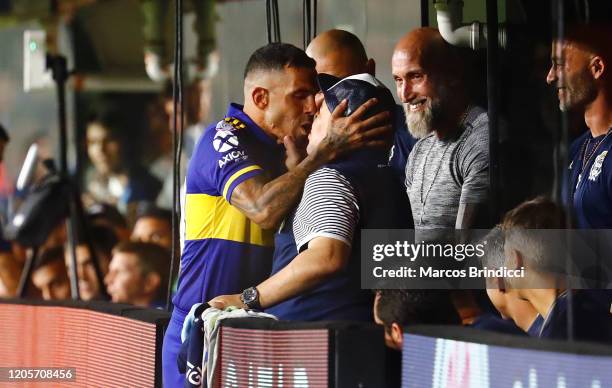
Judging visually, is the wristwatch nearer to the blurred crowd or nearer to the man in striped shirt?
the man in striped shirt

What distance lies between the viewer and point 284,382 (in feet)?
14.3

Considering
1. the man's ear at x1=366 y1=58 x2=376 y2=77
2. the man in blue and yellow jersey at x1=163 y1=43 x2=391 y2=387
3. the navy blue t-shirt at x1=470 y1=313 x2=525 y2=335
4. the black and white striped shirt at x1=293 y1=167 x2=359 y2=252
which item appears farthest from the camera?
the man in blue and yellow jersey at x1=163 y1=43 x2=391 y2=387

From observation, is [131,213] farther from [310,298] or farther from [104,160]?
[310,298]

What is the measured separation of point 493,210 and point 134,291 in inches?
132

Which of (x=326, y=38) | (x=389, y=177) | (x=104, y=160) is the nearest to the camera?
(x=389, y=177)

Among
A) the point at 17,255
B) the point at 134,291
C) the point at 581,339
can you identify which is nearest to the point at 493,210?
the point at 581,339

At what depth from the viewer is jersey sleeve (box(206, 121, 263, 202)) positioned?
464 centimetres

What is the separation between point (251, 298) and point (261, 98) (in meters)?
0.71

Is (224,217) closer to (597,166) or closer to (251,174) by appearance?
(251,174)

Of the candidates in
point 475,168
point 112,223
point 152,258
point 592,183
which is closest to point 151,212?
point 112,223

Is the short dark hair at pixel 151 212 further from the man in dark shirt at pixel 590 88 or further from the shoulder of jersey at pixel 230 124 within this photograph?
the man in dark shirt at pixel 590 88

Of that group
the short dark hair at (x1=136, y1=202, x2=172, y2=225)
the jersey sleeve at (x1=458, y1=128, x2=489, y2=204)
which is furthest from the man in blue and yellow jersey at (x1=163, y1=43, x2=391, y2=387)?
the short dark hair at (x1=136, y1=202, x2=172, y2=225)

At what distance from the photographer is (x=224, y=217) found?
4750 mm

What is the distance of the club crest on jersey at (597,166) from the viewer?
156 inches
